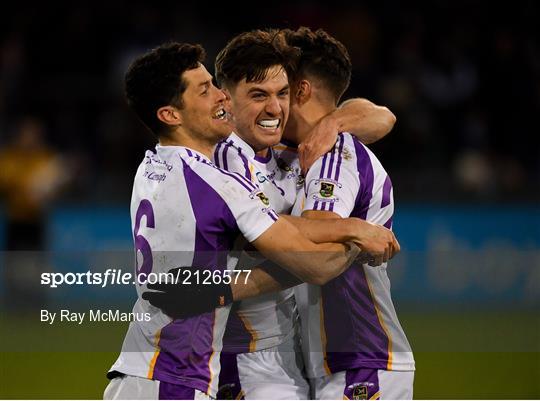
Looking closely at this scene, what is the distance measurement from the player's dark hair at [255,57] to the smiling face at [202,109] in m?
0.31

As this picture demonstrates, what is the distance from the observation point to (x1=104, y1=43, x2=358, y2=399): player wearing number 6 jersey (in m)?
4.06

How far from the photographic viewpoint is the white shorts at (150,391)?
13.2 ft

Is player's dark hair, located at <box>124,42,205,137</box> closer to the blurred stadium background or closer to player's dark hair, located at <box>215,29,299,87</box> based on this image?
player's dark hair, located at <box>215,29,299,87</box>

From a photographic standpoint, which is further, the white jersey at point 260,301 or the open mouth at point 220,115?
the white jersey at point 260,301

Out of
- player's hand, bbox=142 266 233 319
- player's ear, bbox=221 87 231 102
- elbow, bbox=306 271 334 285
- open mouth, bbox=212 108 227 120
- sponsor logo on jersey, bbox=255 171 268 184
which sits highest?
player's ear, bbox=221 87 231 102

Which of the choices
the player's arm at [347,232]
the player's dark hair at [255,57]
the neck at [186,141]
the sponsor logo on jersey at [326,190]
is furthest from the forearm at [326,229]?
the player's dark hair at [255,57]

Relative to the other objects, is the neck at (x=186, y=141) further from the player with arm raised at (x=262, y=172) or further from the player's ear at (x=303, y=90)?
the player's ear at (x=303, y=90)

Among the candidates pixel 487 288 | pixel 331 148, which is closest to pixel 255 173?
pixel 331 148

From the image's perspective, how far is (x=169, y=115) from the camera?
436 cm

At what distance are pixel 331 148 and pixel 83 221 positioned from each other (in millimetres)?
7638

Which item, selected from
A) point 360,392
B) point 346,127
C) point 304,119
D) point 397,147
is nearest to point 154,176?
point 304,119

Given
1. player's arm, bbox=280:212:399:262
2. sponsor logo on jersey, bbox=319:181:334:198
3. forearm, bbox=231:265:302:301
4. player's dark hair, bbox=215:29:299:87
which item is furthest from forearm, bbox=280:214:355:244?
player's dark hair, bbox=215:29:299:87

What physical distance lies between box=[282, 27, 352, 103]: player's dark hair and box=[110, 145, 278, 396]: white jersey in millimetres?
916

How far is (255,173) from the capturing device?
4.63 m
